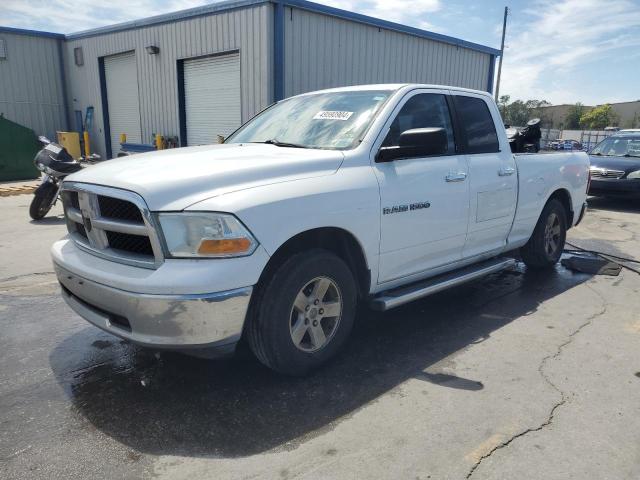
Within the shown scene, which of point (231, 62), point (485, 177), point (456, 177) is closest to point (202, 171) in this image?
point (456, 177)

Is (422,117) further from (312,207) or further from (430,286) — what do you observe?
Result: (312,207)

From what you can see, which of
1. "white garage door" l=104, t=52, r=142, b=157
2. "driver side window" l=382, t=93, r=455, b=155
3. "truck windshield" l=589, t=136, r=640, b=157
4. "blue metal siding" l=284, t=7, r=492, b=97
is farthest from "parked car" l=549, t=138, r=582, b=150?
"white garage door" l=104, t=52, r=142, b=157

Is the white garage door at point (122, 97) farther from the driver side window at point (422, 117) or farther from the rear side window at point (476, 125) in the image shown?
the driver side window at point (422, 117)

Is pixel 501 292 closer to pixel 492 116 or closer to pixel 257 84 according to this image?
pixel 492 116

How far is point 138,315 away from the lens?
2.62 m

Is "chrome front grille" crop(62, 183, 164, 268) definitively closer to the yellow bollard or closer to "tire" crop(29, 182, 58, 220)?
"tire" crop(29, 182, 58, 220)

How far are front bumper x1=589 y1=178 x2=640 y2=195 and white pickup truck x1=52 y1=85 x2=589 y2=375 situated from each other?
24.6 ft

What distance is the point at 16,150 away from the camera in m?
13.8

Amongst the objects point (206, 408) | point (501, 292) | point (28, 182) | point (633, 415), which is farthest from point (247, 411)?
point (28, 182)

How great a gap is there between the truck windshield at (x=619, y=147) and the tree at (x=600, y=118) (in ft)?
222

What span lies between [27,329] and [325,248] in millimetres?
2603

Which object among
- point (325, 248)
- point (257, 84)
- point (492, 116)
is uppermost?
point (257, 84)

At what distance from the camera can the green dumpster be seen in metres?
13.6

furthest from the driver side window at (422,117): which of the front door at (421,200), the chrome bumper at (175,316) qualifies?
the chrome bumper at (175,316)
